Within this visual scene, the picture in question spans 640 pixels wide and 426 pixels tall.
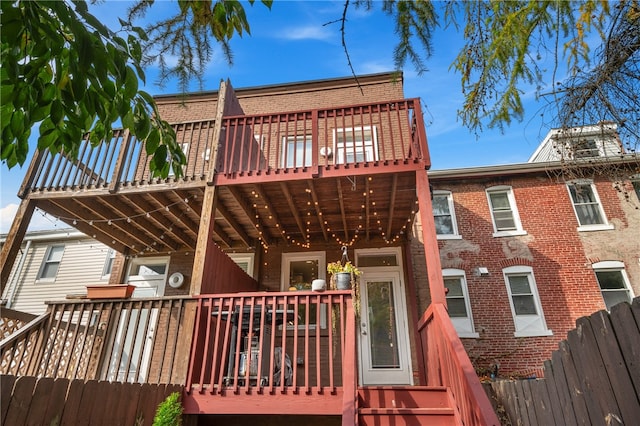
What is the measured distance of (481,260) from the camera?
797 cm

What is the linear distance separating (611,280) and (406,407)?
716 cm

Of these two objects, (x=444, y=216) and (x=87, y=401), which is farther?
(x=444, y=216)

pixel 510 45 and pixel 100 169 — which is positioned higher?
pixel 100 169

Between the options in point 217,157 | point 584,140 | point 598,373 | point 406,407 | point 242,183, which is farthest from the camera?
point 217,157

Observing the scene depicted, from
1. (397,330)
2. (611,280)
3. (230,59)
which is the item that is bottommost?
(397,330)

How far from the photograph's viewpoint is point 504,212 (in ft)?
27.9

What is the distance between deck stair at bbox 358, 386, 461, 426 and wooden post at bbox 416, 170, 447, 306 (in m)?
0.98

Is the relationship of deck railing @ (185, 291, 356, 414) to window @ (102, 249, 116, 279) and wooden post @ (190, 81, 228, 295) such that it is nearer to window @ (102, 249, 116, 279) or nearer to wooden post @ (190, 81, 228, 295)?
wooden post @ (190, 81, 228, 295)

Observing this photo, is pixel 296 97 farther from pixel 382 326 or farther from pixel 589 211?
pixel 589 211

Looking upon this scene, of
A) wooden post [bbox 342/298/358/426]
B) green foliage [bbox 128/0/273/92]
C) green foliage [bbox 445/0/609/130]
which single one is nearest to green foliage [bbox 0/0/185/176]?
green foliage [bbox 128/0/273/92]

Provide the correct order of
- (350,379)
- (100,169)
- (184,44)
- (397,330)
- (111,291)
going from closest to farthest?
(184,44)
(350,379)
(111,291)
(100,169)
(397,330)

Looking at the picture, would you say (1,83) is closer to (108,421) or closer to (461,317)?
(108,421)

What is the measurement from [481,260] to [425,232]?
15.0 ft

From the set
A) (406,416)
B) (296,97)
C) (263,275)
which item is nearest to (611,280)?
(406,416)
